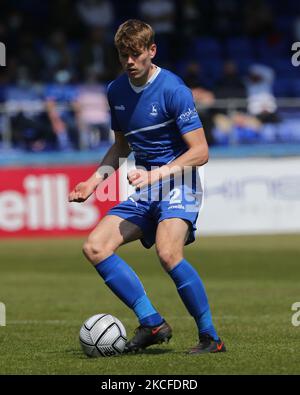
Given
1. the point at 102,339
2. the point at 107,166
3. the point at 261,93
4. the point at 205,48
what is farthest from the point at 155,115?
the point at 205,48

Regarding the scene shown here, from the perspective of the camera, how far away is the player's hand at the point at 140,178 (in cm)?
724

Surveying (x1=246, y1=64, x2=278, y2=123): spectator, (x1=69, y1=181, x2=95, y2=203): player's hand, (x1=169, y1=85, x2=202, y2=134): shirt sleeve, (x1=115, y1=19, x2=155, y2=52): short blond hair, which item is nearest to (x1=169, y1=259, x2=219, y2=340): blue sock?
(x1=69, y1=181, x2=95, y2=203): player's hand

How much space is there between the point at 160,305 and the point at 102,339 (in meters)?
3.80

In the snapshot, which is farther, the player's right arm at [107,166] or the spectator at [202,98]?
the spectator at [202,98]

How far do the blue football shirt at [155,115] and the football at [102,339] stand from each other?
120 centimetres

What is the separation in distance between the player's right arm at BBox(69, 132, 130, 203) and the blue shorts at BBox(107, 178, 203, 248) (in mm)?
257

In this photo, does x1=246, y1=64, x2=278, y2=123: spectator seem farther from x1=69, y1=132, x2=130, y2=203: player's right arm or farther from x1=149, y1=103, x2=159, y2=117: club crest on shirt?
x1=149, y1=103, x2=159, y2=117: club crest on shirt

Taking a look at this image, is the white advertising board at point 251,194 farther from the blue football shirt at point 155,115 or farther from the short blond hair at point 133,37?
the short blond hair at point 133,37

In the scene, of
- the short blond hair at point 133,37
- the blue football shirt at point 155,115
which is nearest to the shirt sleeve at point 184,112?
the blue football shirt at point 155,115

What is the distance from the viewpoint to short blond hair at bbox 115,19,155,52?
7.43 meters

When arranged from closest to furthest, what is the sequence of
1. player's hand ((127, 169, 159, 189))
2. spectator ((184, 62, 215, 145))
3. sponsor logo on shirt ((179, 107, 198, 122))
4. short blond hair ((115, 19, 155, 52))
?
player's hand ((127, 169, 159, 189))
short blond hair ((115, 19, 155, 52))
sponsor logo on shirt ((179, 107, 198, 122))
spectator ((184, 62, 215, 145))

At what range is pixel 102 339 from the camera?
7.75 metres

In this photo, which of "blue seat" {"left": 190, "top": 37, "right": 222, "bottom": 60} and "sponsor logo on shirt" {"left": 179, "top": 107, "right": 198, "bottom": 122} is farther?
"blue seat" {"left": 190, "top": 37, "right": 222, "bottom": 60}

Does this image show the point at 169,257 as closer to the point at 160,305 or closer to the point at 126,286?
the point at 126,286
